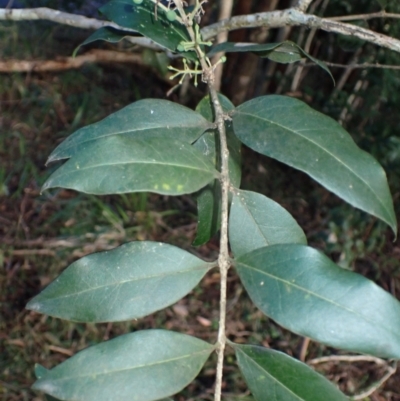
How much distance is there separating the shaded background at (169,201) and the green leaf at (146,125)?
0.83 metres

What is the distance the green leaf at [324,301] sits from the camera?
435 millimetres

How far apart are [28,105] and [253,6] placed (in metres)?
1.07

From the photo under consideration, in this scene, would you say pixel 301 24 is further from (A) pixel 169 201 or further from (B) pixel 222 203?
(A) pixel 169 201

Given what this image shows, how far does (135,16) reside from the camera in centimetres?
69

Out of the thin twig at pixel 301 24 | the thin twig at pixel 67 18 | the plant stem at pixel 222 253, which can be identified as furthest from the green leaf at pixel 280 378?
the thin twig at pixel 67 18

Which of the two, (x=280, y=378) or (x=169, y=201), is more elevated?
(x=280, y=378)

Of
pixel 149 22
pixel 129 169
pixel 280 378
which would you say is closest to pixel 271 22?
pixel 149 22

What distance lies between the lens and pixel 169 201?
6.38ft

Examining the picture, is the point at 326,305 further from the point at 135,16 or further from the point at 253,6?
the point at 253,6

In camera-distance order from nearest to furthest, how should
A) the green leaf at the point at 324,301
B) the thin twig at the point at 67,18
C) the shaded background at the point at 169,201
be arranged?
the green leaf at the point at 324,301, the thin twig at the point at 67,18, the shaded background at the point at 169,201

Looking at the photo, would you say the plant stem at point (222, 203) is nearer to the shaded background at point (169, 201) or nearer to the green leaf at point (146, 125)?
the green leaf at point (146, 125)

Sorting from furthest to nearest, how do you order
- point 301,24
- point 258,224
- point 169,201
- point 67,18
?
point 169,201 → point 67,18 → point 301,24 → point 258,224

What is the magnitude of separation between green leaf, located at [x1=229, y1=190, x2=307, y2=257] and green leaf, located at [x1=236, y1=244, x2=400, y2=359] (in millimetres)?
71

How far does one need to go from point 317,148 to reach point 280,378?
0.24m
